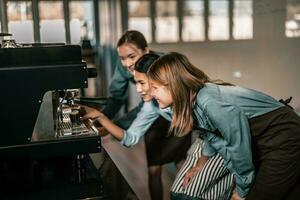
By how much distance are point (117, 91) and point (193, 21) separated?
0.94 metres

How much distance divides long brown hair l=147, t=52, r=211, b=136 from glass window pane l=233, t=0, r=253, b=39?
0.92m

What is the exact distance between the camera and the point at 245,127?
1.19 m

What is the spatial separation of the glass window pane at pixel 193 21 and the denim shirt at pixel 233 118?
4.51 feet

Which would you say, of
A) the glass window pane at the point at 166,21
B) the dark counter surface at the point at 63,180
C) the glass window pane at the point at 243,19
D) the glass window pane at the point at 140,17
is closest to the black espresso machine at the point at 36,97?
the dark counter surface at the point at 63,180

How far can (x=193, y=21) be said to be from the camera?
271 cm

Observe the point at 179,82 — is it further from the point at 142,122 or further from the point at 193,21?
the point at 193,21

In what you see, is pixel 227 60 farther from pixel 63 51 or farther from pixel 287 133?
pixel 63 51

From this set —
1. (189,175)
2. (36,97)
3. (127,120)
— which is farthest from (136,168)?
(36,97)

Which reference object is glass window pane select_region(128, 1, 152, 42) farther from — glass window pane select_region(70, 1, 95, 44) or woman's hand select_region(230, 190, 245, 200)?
woman's hand select_region(230, 190, 245, 200)

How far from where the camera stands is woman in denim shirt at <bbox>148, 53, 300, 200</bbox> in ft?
3.98

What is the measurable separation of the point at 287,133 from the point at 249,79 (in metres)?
0.82

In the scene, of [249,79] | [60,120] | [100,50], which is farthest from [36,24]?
[100,50]

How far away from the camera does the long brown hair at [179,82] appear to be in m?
1.23

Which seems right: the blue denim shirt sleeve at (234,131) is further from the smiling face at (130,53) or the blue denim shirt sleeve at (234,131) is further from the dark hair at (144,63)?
the smiling face at (130,53)
